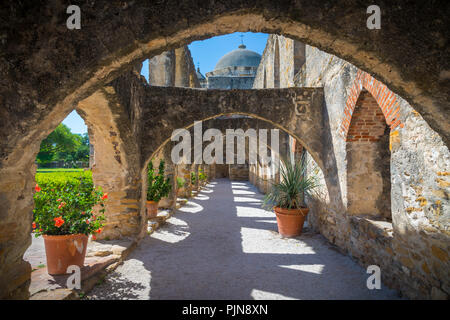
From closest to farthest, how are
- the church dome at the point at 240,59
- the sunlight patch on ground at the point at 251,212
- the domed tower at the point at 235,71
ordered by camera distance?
1. the sunlight patch on ground at the point at 251,212
2. the domed tower at the point at 235,71
3. the church dome at the point at 240,59

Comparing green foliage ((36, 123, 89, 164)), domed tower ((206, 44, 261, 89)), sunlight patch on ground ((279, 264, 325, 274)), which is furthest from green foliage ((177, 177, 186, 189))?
green foliage ((36, 123, 89, 164))

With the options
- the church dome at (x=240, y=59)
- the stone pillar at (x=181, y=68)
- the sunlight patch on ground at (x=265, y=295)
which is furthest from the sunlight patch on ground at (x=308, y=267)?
the church dome at (x=240, y=59)

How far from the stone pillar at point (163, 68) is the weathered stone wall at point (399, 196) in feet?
14.1

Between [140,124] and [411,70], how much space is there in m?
4.18

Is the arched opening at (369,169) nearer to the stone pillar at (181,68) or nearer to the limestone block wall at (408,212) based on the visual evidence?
the limestone block wall at (408,212)

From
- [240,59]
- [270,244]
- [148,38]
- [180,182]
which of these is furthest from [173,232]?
[240,59]

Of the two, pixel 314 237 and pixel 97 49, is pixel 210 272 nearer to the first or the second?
pixel 314 237

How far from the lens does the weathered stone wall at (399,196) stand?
225 cm

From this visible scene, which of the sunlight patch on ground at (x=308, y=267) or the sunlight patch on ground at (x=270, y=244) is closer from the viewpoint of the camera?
the sunlight patch on ground at (x=308, y=267)

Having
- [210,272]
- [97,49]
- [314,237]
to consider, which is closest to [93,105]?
[97,49]

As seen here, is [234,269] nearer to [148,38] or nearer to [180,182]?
[148,38]

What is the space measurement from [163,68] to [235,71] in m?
14.1

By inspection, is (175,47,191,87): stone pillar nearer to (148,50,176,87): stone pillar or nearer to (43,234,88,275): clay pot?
(148,50,176,87): stone pillar

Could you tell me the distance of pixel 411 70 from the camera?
1.36 metres
